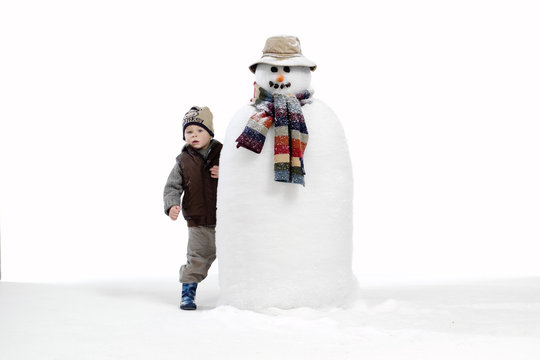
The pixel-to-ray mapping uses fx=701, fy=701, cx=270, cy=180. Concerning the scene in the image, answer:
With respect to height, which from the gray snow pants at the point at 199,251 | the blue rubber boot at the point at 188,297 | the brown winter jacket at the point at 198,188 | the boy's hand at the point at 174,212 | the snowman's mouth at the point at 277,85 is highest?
the snowman's mouth at the point at 277,85

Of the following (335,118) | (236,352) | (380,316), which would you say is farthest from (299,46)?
(236,352)

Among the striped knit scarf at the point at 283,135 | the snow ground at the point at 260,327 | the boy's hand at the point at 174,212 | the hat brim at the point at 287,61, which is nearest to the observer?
the snow ground at the point at 260,327

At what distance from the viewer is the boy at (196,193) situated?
12.1 ft

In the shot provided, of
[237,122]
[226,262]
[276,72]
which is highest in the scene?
[276,72]

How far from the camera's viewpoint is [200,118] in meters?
3.72

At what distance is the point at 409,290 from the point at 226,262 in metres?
1.35

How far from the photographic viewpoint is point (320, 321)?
3.01 metres

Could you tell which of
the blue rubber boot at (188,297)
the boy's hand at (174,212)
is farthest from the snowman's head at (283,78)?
the blue rubber boot at (188,297)

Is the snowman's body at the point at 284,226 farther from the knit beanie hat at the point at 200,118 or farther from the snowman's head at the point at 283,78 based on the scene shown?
the knit beanie hat at the point at 200,118

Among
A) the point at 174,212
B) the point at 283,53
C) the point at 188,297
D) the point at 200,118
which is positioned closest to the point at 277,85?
the point at 283,53

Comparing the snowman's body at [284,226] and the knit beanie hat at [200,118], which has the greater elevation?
the knit beanie hat at [200,118]

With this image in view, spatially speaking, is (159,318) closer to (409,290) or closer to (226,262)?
(226,262)

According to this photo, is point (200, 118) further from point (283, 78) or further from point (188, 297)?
point (188, 297)

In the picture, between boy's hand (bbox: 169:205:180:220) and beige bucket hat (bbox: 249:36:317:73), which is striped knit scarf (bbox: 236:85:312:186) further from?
boy's hand (bbox: 169:205:180:220)
